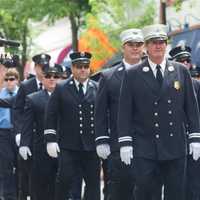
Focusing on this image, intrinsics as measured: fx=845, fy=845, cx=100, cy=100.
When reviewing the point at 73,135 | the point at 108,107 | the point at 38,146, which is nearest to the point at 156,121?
the point at 108,107

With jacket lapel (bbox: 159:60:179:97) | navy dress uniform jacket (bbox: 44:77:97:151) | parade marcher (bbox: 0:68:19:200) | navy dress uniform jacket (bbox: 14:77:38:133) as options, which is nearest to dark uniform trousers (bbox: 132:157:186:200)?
jacket lapel (bbox: 159:60:179:97)

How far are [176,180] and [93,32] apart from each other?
18925 millimetres

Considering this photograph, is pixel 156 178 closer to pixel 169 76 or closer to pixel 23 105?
pixel 169 76

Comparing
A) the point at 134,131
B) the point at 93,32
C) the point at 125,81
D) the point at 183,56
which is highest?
the point at 93,32

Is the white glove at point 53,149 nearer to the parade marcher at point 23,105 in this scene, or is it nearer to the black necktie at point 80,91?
the black necktie at point 80,91

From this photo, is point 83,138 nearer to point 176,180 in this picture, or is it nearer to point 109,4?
point 176,180

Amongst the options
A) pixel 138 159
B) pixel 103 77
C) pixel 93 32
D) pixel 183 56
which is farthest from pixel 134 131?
pixel 93 32

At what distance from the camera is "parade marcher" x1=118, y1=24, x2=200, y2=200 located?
8.20 m

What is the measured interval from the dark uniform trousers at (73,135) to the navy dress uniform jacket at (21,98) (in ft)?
4.07

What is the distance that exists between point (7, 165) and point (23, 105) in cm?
115

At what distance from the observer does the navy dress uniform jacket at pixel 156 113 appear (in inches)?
323

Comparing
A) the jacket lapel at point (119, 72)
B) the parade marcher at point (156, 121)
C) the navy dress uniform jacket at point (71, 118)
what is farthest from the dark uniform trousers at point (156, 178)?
the navy dress uniform jacket at point (71, 118)

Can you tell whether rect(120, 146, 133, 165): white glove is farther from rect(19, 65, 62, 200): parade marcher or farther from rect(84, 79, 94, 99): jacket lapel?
rect(19, 65, 62, 200): parade marcher

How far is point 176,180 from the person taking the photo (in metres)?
8.22
